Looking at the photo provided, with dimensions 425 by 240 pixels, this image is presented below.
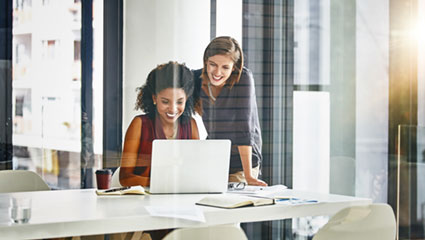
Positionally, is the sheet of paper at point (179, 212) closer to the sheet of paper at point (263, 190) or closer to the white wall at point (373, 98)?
the sheet of paper at point (263, 190)

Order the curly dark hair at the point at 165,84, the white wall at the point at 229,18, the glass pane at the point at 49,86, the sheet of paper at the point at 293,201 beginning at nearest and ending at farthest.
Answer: the sheet of paper at the point at 293,201
the glass pane at the point at 49,86
the white wall at the point at 229,18
the curly dark hair at the point at 165,84

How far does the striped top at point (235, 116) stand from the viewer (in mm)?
2891

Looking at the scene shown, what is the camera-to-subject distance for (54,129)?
256 cm

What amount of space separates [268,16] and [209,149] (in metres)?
0.76

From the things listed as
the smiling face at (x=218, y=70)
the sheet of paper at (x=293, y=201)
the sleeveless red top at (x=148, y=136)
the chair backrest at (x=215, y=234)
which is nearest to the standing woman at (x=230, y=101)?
the smiling face at (x=218, y=70)

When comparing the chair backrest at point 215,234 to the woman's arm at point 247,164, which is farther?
the woman's arm at point 247,164

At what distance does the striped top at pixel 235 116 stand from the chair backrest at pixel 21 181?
86cm

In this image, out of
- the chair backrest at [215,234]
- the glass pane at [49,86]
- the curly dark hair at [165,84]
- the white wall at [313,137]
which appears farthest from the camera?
the curly dark hair at [165,84]

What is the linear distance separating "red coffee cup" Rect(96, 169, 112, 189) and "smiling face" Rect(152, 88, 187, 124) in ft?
1.24

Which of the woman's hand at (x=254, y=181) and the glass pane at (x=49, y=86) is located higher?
the glass pane at (x=49, y=86)

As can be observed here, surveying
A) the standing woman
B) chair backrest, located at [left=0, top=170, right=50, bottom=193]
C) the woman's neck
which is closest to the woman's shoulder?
the standing woman

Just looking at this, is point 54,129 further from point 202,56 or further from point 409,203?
point 409,203

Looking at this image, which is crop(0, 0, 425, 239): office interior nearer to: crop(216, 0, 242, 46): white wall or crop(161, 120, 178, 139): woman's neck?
crop(216, 0, 242, 46): white wall

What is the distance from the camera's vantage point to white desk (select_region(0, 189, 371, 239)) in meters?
1.89
